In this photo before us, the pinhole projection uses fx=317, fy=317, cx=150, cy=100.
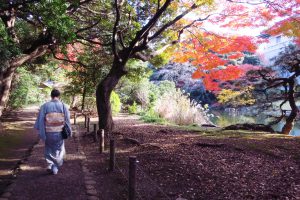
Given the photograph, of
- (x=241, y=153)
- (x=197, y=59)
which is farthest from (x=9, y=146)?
Result: (x=197, y=59)

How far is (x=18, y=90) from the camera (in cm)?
1265

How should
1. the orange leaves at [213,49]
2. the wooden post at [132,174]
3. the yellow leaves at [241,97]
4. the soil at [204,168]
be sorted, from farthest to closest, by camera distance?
the yellow leaves at [241,97], the orange leaves at [213,49], the soil at [204,168], the wooden post at [132,174]

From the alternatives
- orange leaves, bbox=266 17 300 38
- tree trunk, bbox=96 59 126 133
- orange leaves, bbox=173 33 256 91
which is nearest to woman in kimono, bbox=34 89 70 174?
tree trunk, bbox=96 59 126 133

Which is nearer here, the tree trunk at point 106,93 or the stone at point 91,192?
the stone at point 91,192

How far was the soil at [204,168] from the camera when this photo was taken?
4188 mm

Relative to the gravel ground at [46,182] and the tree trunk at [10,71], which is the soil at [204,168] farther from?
the tree trunk at [10,71]

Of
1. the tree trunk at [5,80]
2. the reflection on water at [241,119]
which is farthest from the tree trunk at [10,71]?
the reflection on water at [241,119]

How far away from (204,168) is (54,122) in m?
2.52

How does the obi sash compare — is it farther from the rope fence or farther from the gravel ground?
the rope fence

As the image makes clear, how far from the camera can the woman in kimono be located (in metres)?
4.96

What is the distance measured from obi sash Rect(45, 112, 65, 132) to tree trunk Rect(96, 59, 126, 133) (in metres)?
3.31

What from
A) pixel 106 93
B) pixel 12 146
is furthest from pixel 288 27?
pixel 12 146

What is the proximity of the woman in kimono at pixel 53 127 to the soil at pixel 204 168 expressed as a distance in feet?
2.36

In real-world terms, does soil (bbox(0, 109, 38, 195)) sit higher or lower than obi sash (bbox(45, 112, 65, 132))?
lower
